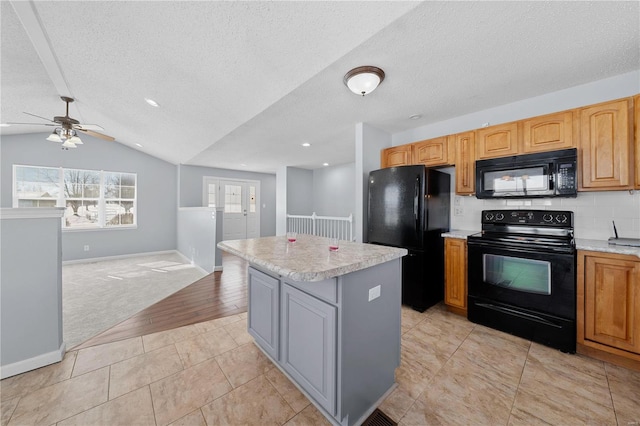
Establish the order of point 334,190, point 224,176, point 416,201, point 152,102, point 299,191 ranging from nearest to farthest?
point 416,201, point 152,102, point 334,190, point 299,191, point 224,176

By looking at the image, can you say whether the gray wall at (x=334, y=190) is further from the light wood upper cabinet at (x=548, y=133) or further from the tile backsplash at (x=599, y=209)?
the light wood upper cabinet at (x=548, y=133)

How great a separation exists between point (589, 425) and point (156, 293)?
4624mm

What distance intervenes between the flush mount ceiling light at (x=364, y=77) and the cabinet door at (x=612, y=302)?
7.62ft

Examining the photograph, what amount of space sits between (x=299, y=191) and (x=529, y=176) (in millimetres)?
5261

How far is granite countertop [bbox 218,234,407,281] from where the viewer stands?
114cm

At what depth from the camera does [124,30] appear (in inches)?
79.2

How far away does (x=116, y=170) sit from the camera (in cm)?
585

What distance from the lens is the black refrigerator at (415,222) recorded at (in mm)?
2723

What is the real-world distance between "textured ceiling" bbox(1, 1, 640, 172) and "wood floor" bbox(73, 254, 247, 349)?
8.08 ft

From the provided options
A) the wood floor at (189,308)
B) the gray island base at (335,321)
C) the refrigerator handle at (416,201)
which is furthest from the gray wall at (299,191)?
the gray island base at (335,321)

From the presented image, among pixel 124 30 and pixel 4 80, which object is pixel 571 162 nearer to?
pixel 124 30

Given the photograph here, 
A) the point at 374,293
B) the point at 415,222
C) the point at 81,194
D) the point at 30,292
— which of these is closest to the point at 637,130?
the point at 415,222

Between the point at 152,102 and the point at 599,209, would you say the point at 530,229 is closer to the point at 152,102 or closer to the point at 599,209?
the point at 599,209

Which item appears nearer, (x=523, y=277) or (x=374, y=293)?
(x=374, y=293)
